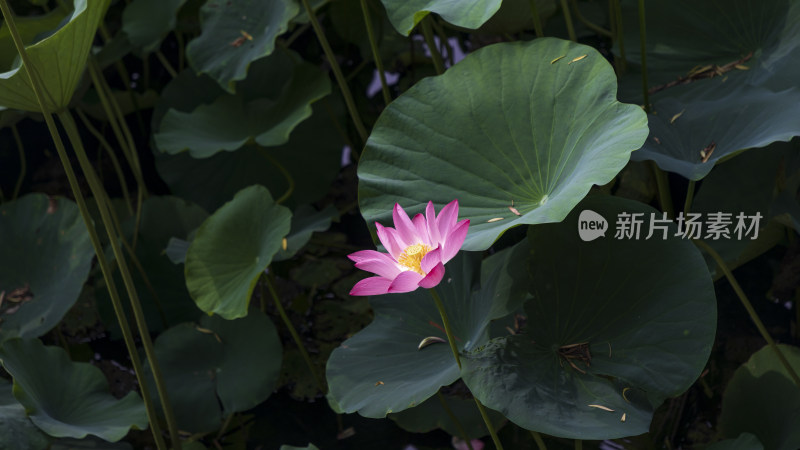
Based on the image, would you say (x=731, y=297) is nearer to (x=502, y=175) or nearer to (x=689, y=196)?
(x=689, y=196)

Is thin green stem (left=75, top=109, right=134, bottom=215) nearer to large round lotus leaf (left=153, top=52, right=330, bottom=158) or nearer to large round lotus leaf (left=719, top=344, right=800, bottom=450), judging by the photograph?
large round lotus leaf (left=153, top=52, right=330, bottom=158)

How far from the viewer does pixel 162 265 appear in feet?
5.37

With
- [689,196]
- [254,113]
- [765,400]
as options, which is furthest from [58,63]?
[765,400]

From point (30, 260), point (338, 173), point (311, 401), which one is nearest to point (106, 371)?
point (30, 260)

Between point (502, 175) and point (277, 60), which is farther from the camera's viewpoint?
point (277, 60)

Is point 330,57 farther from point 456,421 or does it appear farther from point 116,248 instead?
point 456,421

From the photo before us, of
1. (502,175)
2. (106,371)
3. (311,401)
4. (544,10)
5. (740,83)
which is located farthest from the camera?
(106,371)

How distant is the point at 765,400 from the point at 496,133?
62 centimetres

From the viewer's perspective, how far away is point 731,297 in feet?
4.82

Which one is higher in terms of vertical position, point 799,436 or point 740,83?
point 740,83

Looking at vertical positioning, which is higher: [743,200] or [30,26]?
[30,26]

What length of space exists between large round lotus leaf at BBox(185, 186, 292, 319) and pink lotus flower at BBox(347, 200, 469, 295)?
49cm

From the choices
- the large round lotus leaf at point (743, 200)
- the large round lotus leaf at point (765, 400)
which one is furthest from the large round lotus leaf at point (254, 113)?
the large round lotus leaf at point (765, 400)

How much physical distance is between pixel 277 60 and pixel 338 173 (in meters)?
0.33
